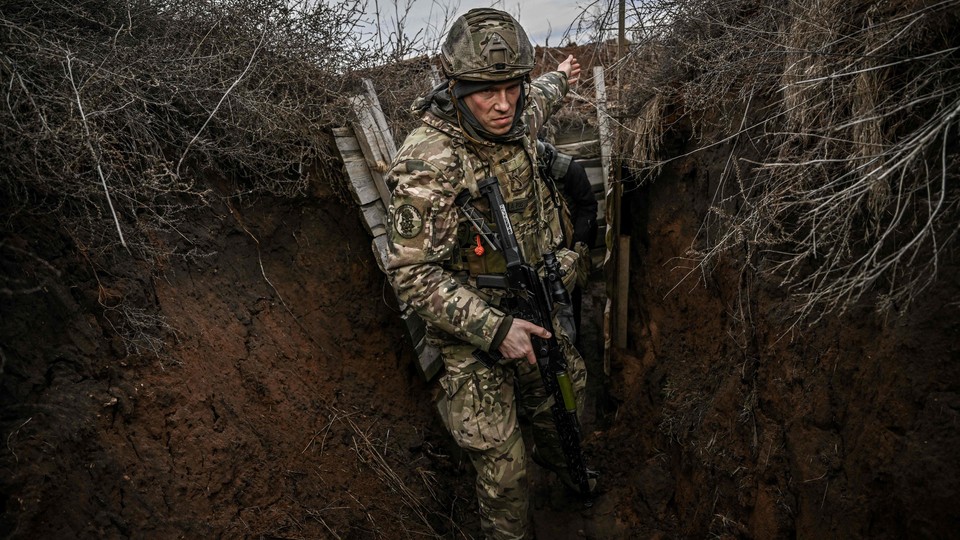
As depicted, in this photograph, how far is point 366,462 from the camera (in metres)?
3.83

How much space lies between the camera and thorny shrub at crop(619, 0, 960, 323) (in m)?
2.06

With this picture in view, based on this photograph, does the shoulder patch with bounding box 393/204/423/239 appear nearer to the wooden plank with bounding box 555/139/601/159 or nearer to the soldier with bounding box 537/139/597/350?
the soldier with bounding box 537/139/597/350

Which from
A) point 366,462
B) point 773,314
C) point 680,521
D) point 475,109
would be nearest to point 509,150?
point 475,109

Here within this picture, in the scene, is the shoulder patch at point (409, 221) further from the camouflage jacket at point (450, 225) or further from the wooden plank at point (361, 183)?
the wooden plank at point (361, 183)

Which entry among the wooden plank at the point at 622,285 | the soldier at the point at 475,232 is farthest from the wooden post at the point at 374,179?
the wooden plank at the point at 622,285

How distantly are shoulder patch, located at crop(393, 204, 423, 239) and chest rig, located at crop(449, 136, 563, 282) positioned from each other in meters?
0.28

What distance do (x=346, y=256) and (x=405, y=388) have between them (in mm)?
976

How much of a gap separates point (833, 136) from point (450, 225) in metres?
1.63

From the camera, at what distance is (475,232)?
319cm

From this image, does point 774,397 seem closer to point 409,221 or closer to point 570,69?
point 409,221

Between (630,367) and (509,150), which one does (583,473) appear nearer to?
(630,367)

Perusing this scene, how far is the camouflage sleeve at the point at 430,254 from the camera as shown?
9.64ft

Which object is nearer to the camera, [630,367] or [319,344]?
[319,344]

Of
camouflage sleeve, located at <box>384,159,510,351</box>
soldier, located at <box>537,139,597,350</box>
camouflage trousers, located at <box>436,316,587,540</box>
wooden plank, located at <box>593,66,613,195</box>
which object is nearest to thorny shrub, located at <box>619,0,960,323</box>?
soldier, located at <box>537,139,597,350</box>
